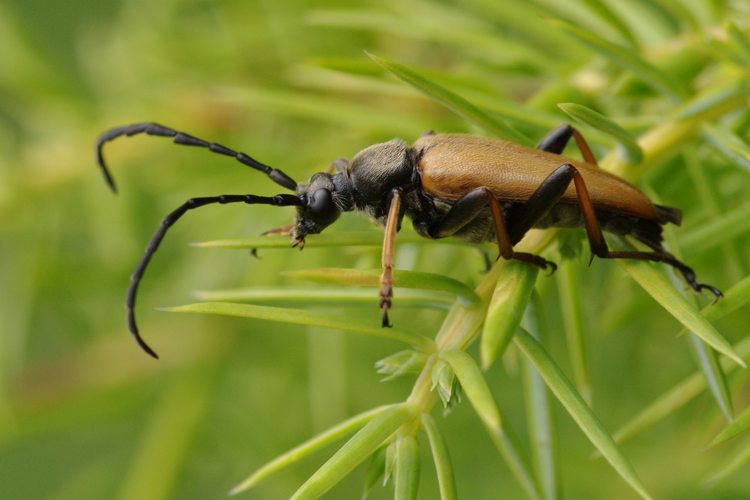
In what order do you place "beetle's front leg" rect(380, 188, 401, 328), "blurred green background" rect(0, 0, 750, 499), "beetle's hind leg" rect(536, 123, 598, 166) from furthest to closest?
"blurred green background" rect(0, 0, 750, 499) < "beetle's hind leg" rect(536, 123, 598, 166) < "beetle's front leg" rect(380, 188, 401, 328)

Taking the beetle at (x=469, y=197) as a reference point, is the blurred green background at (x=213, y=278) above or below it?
below

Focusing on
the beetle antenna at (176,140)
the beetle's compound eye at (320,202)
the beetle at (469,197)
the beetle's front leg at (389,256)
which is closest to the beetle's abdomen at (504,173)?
the beetle at (469,197)

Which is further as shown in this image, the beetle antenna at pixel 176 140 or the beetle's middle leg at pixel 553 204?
the beetle antenna at pixel 176 140

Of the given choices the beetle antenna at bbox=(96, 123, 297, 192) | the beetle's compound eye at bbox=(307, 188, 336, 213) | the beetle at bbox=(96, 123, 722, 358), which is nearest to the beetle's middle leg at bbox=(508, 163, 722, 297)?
the beetle at bbox=(96, 123, 722, 358)

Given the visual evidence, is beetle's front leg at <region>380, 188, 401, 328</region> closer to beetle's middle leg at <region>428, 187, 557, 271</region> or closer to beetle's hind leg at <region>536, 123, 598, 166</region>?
beetle's middle leg at <region>428, 187, 557, 271</region>

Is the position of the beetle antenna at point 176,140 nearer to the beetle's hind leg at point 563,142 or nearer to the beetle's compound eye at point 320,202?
the beetle's compound eye at point 320,202

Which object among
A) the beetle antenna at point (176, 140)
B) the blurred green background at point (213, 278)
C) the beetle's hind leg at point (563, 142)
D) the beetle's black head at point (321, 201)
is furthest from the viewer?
the blurred green background at point (213, 278)

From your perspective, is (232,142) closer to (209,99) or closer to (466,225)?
(209,99)

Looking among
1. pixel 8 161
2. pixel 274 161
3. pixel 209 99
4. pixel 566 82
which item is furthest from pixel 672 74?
pixel 8 161
